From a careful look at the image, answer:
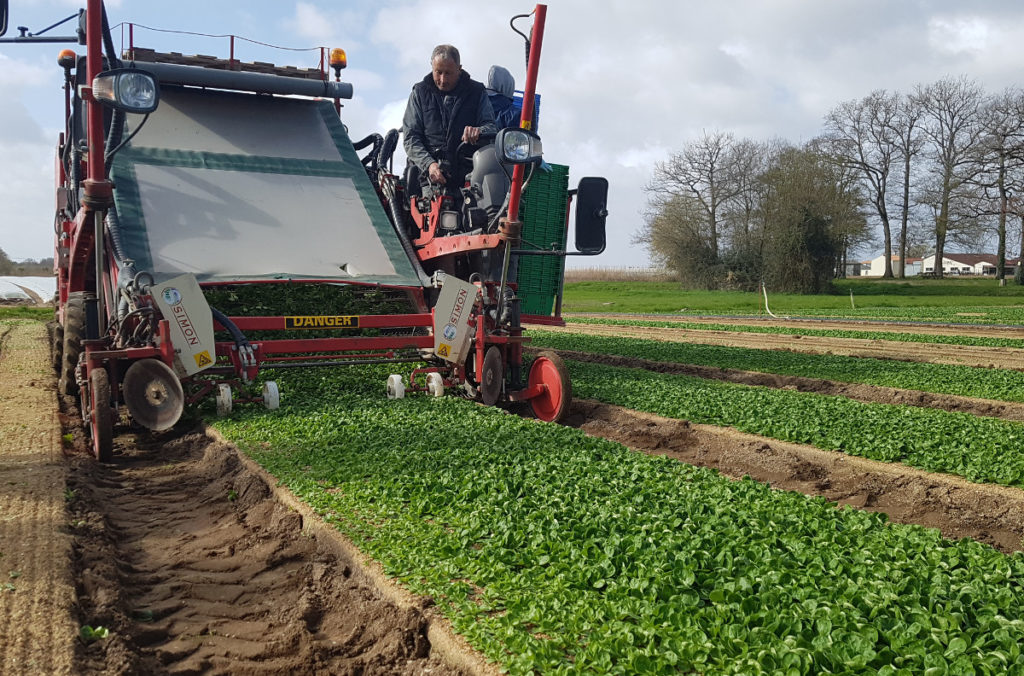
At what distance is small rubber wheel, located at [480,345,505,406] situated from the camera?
9047 millimetres

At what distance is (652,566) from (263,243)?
287 inches

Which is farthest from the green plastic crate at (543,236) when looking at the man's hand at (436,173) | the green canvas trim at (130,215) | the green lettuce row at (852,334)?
the green lettuce row at (852,334)

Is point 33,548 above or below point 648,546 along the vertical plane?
below

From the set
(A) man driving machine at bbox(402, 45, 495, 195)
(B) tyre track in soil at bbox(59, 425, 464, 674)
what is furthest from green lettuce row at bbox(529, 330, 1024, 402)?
(B) tyre track in soil at bbox(59, 425, 464, 674)

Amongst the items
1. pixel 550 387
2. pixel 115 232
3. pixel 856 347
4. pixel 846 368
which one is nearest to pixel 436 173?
pixel 550 387

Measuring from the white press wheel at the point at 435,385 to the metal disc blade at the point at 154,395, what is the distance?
2.73m

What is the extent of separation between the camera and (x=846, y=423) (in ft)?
27.1

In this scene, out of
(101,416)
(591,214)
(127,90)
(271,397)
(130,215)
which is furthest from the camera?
A: (130,215)

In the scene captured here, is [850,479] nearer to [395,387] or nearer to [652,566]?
[652,566]

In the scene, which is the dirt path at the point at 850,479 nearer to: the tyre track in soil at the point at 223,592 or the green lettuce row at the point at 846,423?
the green lettuce row at the point at 846,423

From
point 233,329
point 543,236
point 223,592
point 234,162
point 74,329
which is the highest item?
point 234,162

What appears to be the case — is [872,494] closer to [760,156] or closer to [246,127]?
[246,127]

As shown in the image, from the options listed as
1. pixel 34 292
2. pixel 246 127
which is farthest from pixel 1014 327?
pixel 34 292

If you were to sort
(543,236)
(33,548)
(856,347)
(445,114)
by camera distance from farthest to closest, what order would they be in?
1. (856,347)
2. (543,236)
3. (445,114)
4. (33,548)
